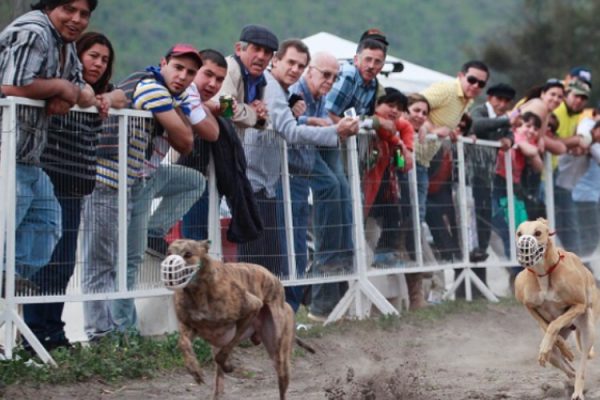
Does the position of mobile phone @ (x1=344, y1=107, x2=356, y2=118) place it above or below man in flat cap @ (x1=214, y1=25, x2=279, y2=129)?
below

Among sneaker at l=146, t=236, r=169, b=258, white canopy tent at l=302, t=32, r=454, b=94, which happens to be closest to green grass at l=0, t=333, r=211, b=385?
sneaker at l=146, t=236, r=169, b=258

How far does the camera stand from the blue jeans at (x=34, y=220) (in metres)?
8.54

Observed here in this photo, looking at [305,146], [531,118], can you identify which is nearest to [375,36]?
[305,146]

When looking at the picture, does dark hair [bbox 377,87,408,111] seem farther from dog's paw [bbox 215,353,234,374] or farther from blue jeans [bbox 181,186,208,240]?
dog's paw [bbox 215,353,234,374]

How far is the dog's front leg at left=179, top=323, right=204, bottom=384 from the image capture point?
757cm

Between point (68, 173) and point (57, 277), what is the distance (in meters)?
0.72

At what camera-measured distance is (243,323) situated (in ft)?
26.5

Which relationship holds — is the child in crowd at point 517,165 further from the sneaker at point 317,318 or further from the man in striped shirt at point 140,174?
the man in striped shirt at point 140,174

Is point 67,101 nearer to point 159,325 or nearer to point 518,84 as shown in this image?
point 159,325

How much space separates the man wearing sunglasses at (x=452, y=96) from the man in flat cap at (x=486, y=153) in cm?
Answer: 63

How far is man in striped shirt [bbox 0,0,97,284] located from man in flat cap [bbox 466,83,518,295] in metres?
6.79

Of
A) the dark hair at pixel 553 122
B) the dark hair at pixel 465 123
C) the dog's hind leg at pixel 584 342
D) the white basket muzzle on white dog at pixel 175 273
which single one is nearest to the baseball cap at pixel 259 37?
the dog's hind leg at pixel 584 342

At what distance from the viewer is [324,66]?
1141 cm

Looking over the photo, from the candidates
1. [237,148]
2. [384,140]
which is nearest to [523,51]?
[384,140]
